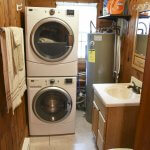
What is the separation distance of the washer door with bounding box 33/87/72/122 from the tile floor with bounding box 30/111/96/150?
28cm

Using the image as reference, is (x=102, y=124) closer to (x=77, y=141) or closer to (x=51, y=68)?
(x=77, y=141)

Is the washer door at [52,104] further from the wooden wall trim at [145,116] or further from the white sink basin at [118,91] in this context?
the wooden wall trim at [145,116]

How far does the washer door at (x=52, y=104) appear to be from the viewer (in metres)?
2.51

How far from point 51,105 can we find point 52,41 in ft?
2.98

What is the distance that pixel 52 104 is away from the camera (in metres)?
2.63

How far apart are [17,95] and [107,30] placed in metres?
1.95

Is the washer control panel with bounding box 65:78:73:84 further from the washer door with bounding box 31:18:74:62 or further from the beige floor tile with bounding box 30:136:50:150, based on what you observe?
the beige floor tile with bounding box 30:136:50:150

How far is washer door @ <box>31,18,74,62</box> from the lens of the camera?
2346mm

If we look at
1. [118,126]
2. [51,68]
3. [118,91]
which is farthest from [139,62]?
[51,68]

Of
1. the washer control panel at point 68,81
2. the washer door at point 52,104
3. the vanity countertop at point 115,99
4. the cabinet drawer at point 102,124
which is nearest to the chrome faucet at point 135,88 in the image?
the vanity countertop at point 115,99

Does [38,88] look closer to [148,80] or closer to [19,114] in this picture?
[19,114]

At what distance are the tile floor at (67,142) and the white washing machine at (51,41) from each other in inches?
36.4

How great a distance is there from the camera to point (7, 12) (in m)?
1.71

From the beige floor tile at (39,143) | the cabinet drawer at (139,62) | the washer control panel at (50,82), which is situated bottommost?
the beige floor tile at (39,143)
